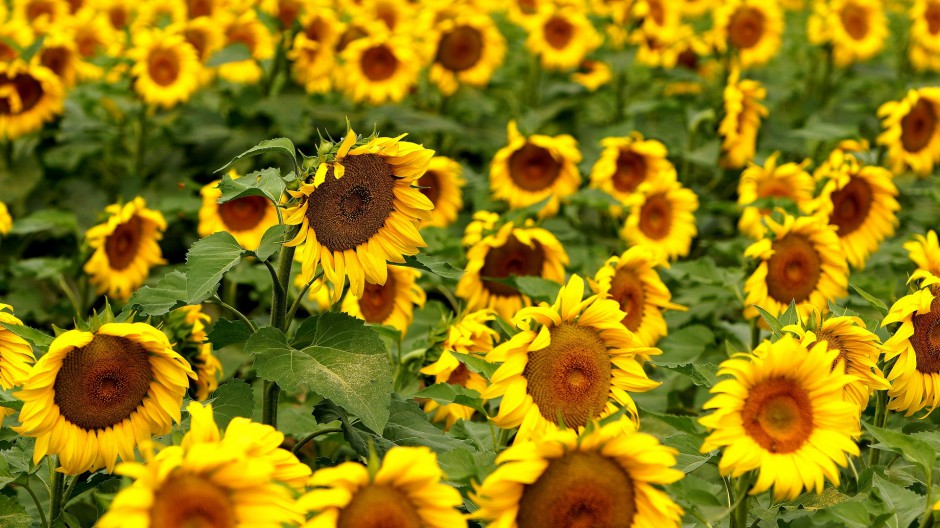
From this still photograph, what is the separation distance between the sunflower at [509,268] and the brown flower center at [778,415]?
4.82 feet

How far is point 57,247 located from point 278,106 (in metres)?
1.12

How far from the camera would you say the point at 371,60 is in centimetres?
482

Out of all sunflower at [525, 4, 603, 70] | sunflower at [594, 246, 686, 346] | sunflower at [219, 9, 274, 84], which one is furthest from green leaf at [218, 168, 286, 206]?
sunflower at [525, 4, 603, 70]

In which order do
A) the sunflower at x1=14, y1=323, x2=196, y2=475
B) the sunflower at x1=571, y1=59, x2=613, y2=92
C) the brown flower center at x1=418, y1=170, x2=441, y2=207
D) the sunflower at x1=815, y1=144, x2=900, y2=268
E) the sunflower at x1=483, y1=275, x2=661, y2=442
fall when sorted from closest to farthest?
1. the sunflower at x1=14, y1=323, x2=196, y2=475
2. the sunflower at x1=483, y1=275, x2=661, y2=442
3. the sunflower at x1=815, y1=144, x2=900, y2=268
4. the brown flower center at x1=418, y1=170, x2=441, y2=207
5. the sunflower at x1=571, y1=59, x2=613, y2=92

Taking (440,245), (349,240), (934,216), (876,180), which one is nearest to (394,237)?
(349,240)

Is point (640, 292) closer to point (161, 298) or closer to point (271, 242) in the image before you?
point (271, 242)

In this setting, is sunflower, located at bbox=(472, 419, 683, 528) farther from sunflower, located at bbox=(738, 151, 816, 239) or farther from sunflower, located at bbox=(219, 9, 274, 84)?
sunflower, located at bbox=(219, 9, 274, 84)

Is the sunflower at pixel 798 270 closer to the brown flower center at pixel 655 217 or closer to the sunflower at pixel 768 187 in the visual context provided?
the sunflower at pixel 768 187

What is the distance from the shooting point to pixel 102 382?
211 cm

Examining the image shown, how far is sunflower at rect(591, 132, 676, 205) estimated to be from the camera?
419 centimetres

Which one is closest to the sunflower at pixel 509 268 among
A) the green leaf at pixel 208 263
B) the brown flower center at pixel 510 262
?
the brown flower center at pixel 510 262

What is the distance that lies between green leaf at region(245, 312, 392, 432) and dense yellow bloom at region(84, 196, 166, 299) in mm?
1545

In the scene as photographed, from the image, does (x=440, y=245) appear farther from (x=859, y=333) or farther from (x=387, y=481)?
(x=387, y=481)

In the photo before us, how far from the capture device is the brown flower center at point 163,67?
182 inches
